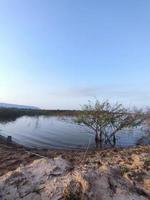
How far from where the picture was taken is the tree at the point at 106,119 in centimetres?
2070

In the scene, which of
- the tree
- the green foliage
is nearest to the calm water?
the tree

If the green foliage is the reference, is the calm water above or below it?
below

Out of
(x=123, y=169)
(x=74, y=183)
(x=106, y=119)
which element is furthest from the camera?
(x=106, y=119)

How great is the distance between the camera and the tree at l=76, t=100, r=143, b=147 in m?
20.7

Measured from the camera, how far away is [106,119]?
2031cm

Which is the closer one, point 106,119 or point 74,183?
point 74,183

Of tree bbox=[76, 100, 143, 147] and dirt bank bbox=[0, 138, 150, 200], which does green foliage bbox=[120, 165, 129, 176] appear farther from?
tree bbox=[76, 100, 143, 147]

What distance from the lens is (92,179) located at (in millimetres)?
6082

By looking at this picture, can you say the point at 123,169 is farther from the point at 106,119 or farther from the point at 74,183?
the point at 106,119

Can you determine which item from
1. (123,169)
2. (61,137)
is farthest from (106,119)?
(123,169)

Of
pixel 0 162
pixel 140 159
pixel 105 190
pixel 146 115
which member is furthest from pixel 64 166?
pixel 146 115

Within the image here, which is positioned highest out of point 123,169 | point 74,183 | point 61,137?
point 123,169

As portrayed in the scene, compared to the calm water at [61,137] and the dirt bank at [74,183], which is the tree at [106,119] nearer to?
the calm water at [61,137]

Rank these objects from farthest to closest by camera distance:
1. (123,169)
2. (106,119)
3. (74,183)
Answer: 1. (106,119)
2. (123,169)
3. (74,183)
